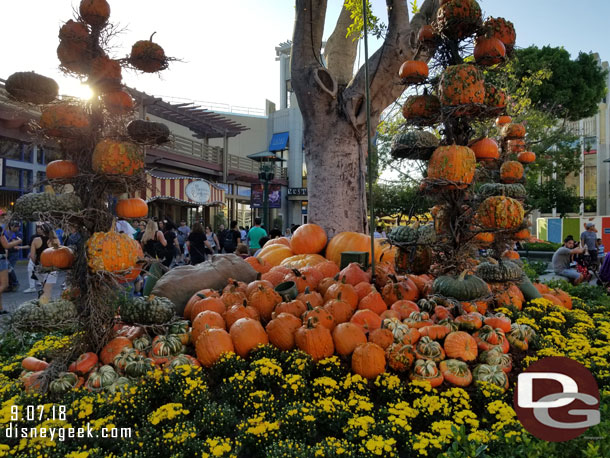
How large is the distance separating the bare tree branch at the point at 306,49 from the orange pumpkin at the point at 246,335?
4.50 m

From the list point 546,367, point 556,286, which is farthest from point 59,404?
point 556,286

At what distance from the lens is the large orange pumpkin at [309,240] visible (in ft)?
22.5

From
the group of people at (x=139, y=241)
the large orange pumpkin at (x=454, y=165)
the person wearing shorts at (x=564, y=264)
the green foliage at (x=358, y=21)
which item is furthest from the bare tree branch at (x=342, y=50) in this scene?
the person wearing shorts at (x=564, y=264)

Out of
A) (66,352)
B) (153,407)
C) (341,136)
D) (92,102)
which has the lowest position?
(153,407)

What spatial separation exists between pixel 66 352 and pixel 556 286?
7288 millimetres

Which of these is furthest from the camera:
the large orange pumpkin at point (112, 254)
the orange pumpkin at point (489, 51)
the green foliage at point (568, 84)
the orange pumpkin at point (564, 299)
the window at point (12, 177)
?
the green foliage at point (568, 84)

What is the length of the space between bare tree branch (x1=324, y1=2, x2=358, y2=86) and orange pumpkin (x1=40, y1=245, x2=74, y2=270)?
6098 mm

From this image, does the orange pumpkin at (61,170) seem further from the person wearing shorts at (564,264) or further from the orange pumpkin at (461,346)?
the person wearing shorts at (564,264)

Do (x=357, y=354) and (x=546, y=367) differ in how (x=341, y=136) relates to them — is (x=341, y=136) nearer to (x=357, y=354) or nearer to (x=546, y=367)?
(x=357, y=354)

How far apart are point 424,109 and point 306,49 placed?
3.63 meters

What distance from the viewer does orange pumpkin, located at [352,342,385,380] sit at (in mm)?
3393

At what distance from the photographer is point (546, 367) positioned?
1733mm

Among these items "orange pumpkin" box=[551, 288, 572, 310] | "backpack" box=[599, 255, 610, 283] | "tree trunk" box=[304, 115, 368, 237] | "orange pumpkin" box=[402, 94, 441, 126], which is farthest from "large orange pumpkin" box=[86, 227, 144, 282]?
"backpack" box=[599, 255, 610, 283]

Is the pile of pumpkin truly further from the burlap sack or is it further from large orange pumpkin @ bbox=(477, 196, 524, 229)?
large orange pumpkin @ bbox=(477, 196, 524, 229)
